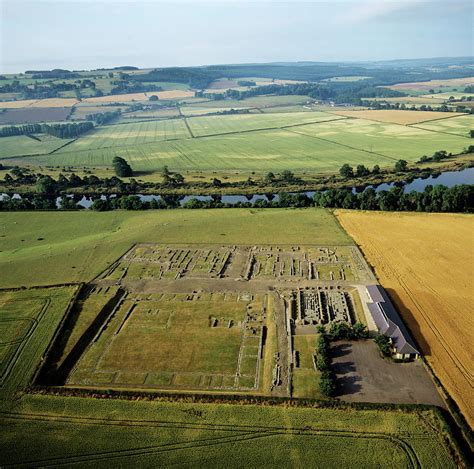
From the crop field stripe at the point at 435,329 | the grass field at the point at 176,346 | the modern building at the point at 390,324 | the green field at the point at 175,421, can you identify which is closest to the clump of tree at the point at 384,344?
the modern building at the point at 390,324

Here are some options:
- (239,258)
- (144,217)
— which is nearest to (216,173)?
(144,217)

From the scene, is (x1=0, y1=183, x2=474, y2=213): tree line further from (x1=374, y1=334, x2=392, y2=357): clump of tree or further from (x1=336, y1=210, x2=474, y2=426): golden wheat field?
(x1=374, y1=334, x2=392, y2=357): clump of tree

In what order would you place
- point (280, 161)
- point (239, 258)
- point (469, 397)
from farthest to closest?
1. point (280, 161)
2. point (239, 258)
3. point (469, 397)

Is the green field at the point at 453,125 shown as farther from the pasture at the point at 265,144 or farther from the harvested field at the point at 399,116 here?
the harvested field at the point at 399,116

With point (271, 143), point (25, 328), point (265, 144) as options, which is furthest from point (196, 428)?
point (271, 143)

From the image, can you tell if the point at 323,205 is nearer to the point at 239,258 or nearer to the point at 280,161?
the point at 239,258
